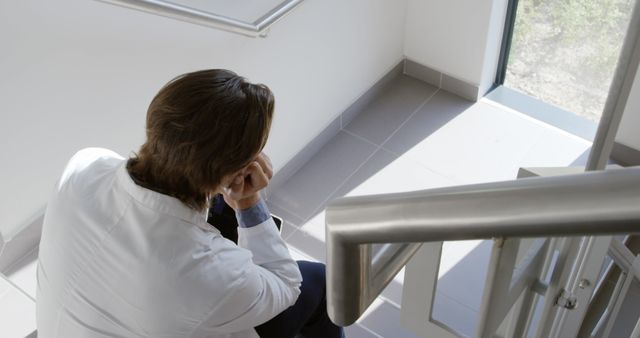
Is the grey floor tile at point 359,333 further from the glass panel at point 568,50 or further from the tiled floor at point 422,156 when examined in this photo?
the glass panel at point 568,50

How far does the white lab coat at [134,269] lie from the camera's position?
1.39m

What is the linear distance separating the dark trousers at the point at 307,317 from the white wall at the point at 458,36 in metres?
1.63

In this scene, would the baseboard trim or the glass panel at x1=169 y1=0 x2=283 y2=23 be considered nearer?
the glass panel at x1=169 y1=0 x2=283 y2=23

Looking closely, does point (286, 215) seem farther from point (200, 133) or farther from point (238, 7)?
point (200, 133)

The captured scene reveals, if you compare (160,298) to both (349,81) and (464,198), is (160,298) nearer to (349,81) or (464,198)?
(464,198)

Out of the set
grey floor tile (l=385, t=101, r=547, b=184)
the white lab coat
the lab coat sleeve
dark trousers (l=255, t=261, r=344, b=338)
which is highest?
the white lab coat

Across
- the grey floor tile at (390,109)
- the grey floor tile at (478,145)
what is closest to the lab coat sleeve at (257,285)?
the grey floor tile at (478,145)

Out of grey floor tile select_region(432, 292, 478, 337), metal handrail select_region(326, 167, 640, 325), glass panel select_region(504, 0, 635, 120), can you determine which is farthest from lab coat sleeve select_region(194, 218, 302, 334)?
glass panel select_region(504, 0, 635, 120)

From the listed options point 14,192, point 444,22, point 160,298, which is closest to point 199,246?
point 160,298

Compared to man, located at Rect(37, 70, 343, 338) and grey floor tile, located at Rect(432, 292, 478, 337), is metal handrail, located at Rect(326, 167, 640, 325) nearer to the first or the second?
man, located at Rect(37, 70, 343, 338)

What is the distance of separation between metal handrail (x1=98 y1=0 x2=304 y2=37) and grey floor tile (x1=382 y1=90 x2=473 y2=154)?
37.3 inches

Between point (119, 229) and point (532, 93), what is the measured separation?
2.48 m

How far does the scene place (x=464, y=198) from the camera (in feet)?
1.92

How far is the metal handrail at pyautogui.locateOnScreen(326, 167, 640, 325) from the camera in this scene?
19.7 inches
